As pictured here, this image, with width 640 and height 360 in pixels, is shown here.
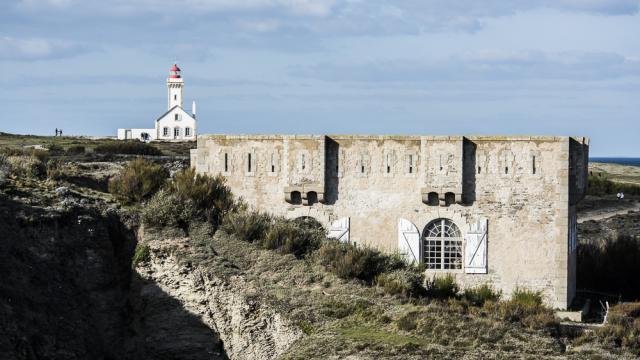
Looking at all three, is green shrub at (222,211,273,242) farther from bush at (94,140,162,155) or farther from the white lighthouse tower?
the white lighthouse tower

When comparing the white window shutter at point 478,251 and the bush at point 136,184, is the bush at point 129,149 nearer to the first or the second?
the white window shutter at point 478,251

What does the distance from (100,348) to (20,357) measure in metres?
2.00

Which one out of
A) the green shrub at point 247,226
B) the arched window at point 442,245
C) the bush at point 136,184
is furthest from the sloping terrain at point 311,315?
the arched window at point 442,245

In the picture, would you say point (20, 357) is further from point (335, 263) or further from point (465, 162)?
point (465, 162)

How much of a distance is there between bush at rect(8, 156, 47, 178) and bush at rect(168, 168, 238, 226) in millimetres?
2734

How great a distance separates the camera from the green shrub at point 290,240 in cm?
1822

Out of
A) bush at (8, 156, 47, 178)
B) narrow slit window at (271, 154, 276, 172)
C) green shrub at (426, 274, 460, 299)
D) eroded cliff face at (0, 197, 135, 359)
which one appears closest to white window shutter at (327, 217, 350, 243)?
narrow slit window at (271, 154, 276, 172)

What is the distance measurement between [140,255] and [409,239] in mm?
11122

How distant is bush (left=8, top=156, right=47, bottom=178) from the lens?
19.9 m

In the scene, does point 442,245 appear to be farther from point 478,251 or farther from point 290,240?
point 290,240

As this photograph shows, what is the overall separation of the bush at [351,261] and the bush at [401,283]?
26 cm

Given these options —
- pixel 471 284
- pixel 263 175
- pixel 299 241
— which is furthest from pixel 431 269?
pixel 299 241

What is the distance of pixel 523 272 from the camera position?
26188 millimetres

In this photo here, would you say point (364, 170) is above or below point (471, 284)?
above
